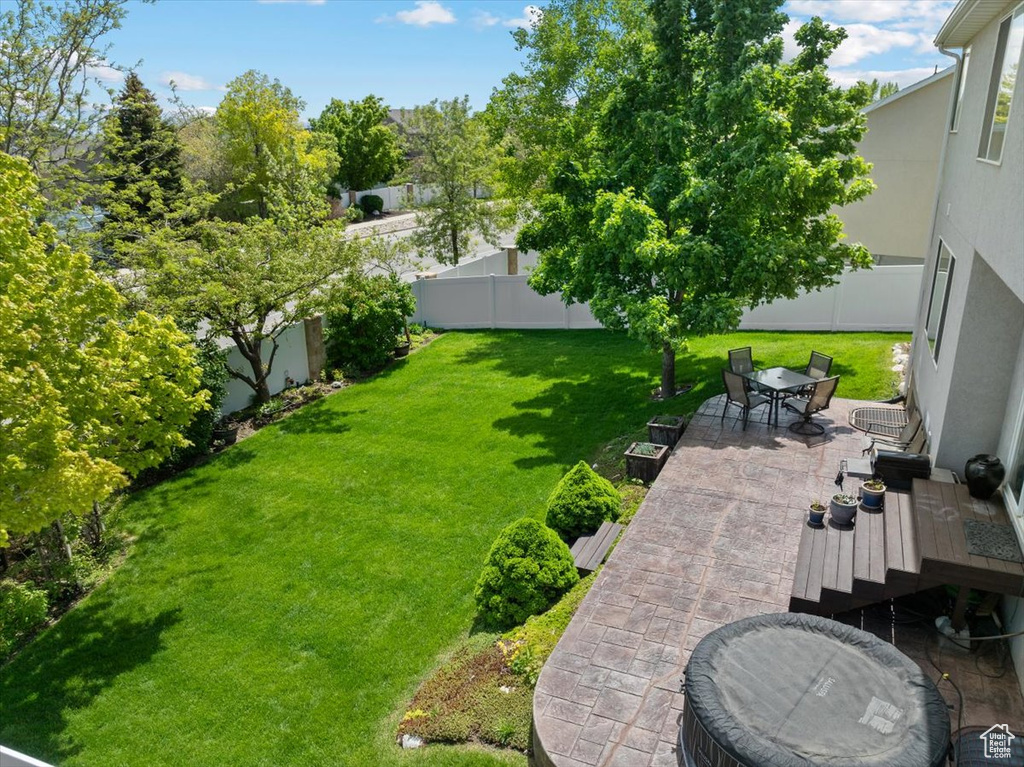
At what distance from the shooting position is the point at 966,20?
823 cm

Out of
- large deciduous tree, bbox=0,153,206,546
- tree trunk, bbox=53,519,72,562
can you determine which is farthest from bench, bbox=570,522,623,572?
tree trunk, bbox=53,519,72,562

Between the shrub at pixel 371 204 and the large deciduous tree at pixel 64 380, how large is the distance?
42.8 meters

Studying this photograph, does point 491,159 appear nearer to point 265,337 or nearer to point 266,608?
point 265,337

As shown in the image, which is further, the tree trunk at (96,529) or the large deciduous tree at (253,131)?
the large deciduous tree at (253,131)

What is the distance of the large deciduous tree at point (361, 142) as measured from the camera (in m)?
48.5

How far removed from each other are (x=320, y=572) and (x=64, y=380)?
3905mm

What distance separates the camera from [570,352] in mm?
18078

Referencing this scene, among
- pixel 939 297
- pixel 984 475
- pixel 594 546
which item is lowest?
pixel 594 546

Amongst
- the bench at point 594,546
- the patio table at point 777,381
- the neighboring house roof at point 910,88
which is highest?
the neighboring house roof at point 910,88

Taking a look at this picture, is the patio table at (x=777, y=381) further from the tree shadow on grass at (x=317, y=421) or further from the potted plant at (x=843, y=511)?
the tree shadow on grass at (x=317, y=421)

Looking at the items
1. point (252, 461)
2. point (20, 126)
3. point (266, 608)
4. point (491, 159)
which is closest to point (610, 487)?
point (266, 608)

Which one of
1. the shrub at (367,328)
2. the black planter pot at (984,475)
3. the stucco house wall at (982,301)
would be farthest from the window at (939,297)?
the shrub at (367,328)

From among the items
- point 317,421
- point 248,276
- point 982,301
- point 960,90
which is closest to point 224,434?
point 317,421

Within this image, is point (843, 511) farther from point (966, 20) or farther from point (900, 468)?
point (966, 20)
